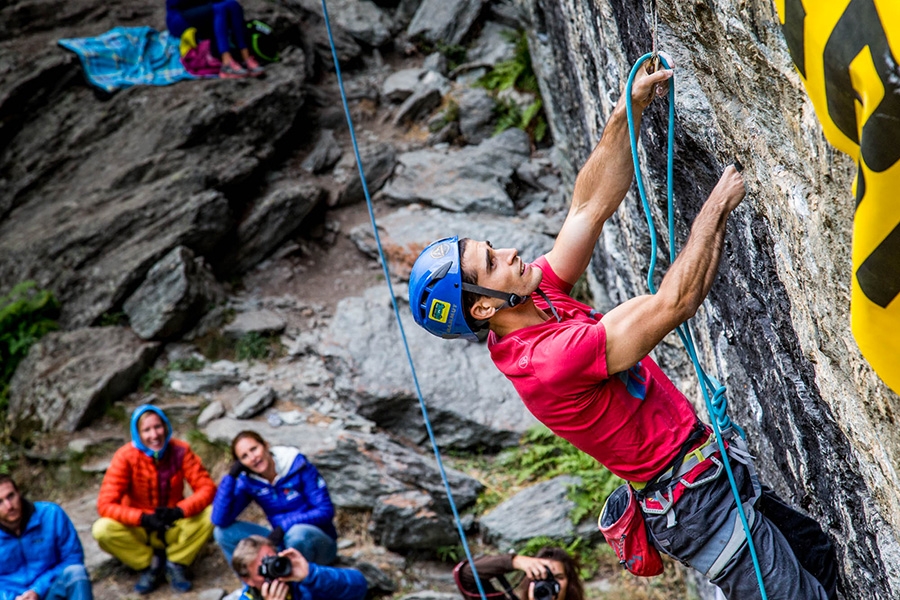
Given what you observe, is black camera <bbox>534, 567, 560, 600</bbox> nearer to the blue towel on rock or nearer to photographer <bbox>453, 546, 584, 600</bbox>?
photographer <bbox>453, 546, 584, 600</bbox>

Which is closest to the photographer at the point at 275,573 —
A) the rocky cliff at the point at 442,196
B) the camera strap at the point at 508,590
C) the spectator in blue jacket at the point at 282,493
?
the spectator in blue jacket at the point at 282,493

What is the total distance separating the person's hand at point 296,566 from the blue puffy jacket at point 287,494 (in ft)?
3.03

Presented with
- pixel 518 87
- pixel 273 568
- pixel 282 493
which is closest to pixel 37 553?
pixel 282 493

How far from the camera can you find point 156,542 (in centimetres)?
755

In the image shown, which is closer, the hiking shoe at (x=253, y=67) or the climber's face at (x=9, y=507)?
the climber's face at (x=9, y=507)

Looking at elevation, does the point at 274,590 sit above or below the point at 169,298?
above

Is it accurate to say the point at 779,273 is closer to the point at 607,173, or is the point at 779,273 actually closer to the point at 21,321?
the point at 607,173

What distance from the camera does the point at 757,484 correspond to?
3.22 metres

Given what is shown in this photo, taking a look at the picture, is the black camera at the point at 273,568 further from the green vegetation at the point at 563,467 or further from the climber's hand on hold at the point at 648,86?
the climber's hand on hold at the point at 648,86

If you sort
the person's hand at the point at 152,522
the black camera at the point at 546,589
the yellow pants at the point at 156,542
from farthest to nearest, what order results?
the yellow pants at the point at 156,542 → the person's hand at the point at 152,522 → the black camera at the point at 546,589

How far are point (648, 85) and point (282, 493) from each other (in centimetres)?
493

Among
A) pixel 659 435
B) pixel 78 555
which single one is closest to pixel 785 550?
pixel 659 435

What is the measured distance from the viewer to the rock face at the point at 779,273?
8.57 ft

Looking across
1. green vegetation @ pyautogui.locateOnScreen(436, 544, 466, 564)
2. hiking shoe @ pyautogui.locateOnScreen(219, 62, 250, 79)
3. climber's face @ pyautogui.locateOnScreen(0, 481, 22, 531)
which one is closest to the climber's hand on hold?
green vegetation @ pyautogui.locateOnScreen(436, 544, 466, 564)
